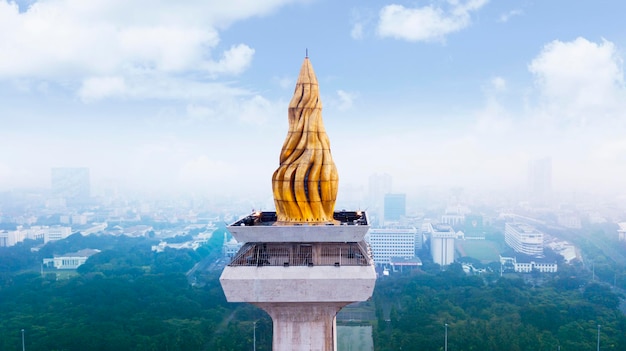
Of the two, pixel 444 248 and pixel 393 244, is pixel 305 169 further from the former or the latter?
pixel 444 248

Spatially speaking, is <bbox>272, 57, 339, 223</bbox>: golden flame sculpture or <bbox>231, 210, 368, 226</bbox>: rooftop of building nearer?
<bbox>272, 57, 339, 223</bbox>: golden flame sculpture

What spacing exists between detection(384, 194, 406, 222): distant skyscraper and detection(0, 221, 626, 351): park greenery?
5599 cm

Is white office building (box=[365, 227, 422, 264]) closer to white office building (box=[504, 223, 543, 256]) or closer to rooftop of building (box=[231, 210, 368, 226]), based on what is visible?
white office building (box=[504, 223, 543, 256])

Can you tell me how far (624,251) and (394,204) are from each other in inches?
2029

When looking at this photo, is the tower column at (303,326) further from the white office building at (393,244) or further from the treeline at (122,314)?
the white office building at (393,244)


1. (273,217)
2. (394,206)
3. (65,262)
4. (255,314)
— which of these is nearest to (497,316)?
(255,314)

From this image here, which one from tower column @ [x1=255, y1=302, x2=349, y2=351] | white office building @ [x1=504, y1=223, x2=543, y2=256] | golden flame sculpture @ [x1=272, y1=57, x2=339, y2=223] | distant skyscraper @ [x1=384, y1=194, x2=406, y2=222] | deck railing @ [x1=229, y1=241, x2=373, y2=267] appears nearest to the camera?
deck railing @ [x1=229, y1=241, x2=373, y2=267]

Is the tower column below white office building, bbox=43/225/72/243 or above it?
above

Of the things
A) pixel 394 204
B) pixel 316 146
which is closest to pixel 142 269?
pixel 316 146

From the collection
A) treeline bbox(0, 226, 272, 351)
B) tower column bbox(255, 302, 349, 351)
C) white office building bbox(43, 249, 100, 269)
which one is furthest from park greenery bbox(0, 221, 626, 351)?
tower column bbox(255, 302, 349, 351)

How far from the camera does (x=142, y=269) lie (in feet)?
189

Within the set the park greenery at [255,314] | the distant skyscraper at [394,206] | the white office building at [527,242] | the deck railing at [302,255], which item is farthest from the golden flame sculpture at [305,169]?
the distant skyscraper at [394,206]

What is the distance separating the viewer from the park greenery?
1204 inches

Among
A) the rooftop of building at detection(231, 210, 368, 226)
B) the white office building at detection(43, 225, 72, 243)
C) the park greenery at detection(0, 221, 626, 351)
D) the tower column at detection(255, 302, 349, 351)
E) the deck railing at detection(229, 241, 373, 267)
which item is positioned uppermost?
the rooftop of building at detection(231, 210, 368, 226)
